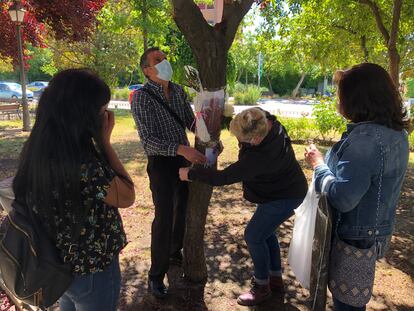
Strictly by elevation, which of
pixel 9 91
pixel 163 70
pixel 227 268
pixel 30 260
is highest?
pixel 163 70

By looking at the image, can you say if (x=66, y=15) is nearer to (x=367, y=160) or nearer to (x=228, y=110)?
(x=228, y=110)

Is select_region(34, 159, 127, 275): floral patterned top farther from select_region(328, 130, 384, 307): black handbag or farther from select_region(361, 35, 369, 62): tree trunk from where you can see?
select_region(361, 35, 369, 62): tree trunk

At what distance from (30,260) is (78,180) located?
0.38 metres

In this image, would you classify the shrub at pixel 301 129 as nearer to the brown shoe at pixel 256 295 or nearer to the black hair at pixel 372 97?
the brown shoe at pixel 256 295

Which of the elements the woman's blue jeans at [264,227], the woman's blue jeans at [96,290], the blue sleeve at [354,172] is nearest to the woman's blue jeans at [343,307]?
the blue sleeve at [354,172]

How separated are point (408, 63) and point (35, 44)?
36.1 ft

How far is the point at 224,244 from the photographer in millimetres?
4137

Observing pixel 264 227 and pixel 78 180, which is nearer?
pixel 78 180

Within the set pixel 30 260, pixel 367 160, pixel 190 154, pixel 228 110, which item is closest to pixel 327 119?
pixel 228 110

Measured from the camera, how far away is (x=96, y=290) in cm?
174

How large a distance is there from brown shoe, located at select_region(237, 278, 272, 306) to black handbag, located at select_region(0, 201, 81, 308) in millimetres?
1658

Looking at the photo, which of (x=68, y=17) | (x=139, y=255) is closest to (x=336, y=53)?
(x=68, y=17)

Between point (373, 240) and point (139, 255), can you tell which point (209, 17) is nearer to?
point (139, 255)

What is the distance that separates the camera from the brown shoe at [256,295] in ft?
9.60
